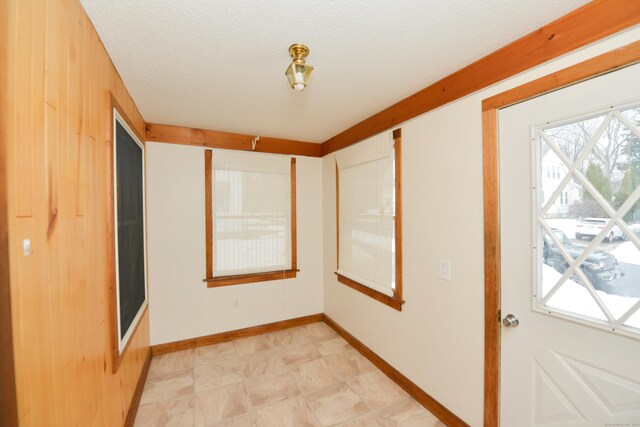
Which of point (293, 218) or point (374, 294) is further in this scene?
point (293, 218)

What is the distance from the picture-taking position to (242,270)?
10.4 feet

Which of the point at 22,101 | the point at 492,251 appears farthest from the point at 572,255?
the point at 22,101

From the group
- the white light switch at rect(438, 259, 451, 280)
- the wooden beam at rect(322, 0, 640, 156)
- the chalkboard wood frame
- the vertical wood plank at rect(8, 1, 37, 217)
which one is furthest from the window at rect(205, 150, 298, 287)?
the vertical wood plank at rect(8, 1, 37, 217)

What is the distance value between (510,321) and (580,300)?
1.16ft

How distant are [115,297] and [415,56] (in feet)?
7.58

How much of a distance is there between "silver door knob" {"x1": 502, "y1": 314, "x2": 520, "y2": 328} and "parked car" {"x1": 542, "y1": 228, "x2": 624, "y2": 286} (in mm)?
366

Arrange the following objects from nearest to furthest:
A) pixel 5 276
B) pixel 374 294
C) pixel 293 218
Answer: pixel 5 276
pixel 374 294
pixel 293 218

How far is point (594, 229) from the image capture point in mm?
1194

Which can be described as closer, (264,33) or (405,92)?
(264,33)

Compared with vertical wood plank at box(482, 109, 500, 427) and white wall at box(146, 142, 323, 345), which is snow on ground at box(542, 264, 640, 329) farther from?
white wall at box(146, 142, 323, 345)

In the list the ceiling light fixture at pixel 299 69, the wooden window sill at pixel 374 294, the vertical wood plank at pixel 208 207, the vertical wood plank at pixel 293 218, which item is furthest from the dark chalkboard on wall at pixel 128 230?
the wooden window sill at pixel 374 294

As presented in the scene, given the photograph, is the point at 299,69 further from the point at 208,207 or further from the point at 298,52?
the point at 208,207

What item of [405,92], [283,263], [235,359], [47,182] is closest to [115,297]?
[47,182]

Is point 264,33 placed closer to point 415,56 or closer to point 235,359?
point 415,56
